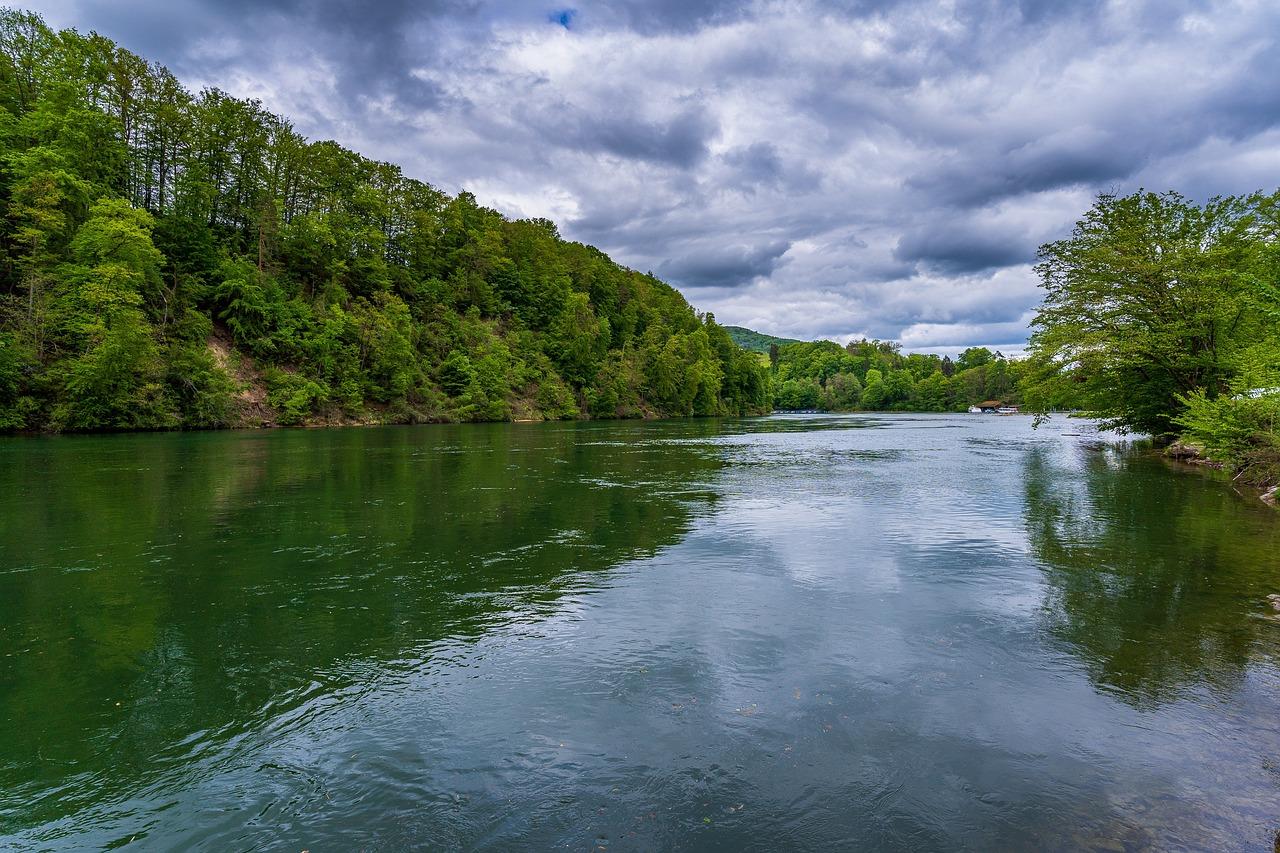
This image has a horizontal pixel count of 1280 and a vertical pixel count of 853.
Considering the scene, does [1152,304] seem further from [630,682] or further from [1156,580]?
[630,682]

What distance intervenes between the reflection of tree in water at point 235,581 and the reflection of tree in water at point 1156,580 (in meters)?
7.15

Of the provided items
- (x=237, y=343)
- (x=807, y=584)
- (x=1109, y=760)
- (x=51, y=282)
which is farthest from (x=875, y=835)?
(x=237, y=343)

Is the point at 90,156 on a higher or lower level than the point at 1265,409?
higher

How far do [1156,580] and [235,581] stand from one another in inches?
595

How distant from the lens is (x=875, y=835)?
13.8 feet

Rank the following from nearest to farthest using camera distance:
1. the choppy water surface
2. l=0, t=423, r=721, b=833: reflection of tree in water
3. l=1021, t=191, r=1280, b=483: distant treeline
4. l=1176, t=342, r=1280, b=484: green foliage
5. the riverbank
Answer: the choppy water surface
l=0, t=423, r=721, b=833: reflection of tree in water
the riverbank
l=1176, t=342, r=1280, b=484: green foliage
l=1021, t=191, r=1280, b=483: distant treeline

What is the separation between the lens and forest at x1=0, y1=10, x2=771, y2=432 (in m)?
38.8

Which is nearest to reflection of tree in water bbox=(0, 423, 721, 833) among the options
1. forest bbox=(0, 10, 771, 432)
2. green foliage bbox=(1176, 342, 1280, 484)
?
green foliage bbox=(1176, 342, 1280, 484)

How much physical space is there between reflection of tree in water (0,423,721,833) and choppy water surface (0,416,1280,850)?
6 centimetres

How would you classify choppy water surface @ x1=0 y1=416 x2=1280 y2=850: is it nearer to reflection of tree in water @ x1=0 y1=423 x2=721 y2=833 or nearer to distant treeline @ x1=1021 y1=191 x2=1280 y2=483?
reflection of tree in water @ x1=0 y1=423 x2=721 y2=833

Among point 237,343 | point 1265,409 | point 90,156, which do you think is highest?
point 90,156

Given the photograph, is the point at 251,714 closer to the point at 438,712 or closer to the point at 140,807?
the point at 140,807

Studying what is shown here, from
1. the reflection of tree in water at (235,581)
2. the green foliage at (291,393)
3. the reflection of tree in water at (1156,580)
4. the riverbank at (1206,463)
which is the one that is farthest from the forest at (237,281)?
the riverbank at (1206,463)

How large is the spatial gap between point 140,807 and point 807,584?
862cm
